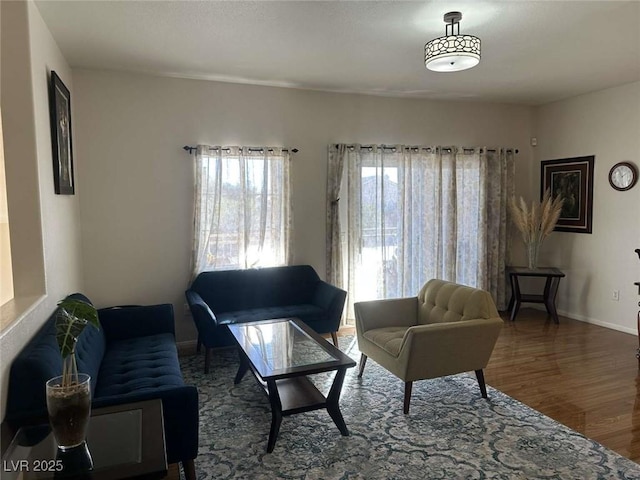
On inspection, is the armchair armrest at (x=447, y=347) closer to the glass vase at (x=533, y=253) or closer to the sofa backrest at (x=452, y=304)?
the sofa backrest at (x=452, y=304)

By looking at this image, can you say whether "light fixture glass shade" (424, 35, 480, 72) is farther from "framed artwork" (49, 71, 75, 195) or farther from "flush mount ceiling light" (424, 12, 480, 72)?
"framed artwork" (49, 71, 75, 195)

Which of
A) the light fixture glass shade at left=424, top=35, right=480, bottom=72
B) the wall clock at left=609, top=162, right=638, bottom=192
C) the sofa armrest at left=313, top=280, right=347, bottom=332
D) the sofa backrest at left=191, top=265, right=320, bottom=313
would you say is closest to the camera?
the light fixture glass shade at left=424, top=35, right=480, bottom=72

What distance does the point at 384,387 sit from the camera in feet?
11.4

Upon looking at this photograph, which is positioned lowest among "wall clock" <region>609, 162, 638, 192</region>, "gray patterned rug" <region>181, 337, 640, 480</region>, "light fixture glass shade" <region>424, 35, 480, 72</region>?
"gray patterned rug" <region>181, 337, 640, 480</region>

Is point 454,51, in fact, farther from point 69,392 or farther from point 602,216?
point 602,216

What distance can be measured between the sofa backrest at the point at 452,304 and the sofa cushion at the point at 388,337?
0.27 meters

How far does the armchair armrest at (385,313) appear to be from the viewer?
360cm

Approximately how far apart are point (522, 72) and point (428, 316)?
2582 millimetres

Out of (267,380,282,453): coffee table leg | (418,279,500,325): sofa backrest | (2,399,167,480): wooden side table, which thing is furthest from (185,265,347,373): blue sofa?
(2,399,167,480): wooden side table

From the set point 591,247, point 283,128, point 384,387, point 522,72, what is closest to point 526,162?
point 591,247

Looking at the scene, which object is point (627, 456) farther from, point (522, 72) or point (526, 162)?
point (526, 162)

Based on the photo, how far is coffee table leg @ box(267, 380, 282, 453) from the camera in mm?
2619

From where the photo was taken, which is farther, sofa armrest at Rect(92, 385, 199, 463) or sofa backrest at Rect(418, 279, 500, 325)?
sofa backrest at Rect(418, 279, 500, 325)

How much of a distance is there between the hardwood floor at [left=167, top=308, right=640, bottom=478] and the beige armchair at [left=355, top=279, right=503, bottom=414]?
53 cm
